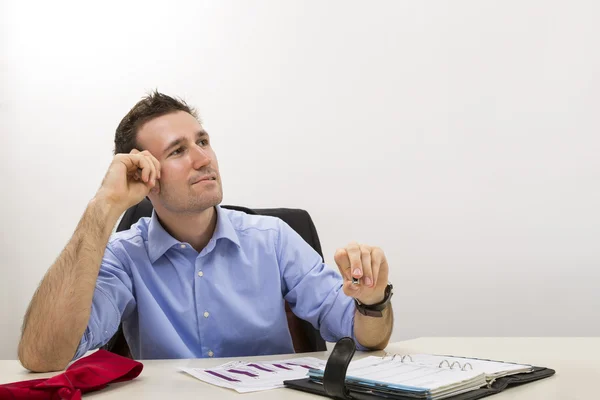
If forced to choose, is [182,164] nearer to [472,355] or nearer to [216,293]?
[216,293]

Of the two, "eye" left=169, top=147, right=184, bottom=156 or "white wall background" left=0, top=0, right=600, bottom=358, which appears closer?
"eye" left=169, top=147, right=184, bottom=156

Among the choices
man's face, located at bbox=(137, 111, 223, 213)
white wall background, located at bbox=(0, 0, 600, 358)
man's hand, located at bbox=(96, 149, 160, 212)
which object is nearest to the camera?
man's hand, located at bbox=(96, 149, 160, 212)

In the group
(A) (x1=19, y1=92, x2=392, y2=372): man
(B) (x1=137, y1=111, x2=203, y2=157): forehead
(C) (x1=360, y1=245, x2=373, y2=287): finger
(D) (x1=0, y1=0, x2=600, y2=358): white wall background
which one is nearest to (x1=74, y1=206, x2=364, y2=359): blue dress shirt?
(A) (x1=19, y1=92, x2=392, y2=372): man

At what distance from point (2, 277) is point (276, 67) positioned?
4.79ft

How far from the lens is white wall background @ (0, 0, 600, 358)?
7.42 ft

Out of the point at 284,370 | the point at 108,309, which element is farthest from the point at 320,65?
the point at 284,370

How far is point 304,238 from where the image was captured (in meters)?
1.94

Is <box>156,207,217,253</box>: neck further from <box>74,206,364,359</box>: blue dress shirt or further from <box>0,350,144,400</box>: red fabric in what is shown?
<box>0,350,144,400</box>: red fabric

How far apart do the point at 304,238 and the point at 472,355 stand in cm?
75

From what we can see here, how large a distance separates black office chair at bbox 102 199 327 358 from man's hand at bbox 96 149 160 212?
0.27 meters

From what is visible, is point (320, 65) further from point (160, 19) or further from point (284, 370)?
point (284, 370)

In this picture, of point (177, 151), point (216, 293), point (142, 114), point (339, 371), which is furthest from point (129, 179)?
point (339, 371)

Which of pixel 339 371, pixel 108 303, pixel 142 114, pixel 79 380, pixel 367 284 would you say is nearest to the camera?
pixel 339 371

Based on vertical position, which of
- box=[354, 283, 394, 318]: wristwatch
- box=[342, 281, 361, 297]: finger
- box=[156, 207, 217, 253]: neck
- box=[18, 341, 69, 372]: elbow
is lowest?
box=[18, 341, 69, 372]: elbow
